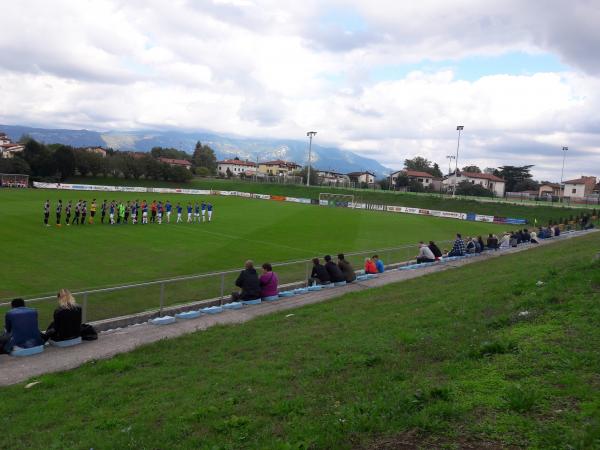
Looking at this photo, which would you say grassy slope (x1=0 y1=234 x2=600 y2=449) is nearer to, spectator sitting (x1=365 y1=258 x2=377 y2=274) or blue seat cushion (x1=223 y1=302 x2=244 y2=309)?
blue seat cushion (x1=223 y1=302 x2=244 y2=309)

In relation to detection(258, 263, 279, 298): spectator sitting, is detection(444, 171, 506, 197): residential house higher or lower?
higher

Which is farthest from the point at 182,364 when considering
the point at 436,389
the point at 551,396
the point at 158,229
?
the point at 158,229

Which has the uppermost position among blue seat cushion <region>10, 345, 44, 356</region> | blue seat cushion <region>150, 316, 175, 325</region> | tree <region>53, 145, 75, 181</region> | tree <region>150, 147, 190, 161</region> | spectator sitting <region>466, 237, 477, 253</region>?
tree <region>150, 147, 190, 161</region>

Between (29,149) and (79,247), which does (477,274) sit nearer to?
(79,247)

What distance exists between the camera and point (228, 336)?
9.50 meters

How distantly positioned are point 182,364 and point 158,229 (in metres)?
25.7

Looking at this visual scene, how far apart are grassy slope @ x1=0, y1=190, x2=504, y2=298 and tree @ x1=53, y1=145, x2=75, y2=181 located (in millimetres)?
42763

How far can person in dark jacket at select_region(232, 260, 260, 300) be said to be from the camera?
13109mm

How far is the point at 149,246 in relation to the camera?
25.6m

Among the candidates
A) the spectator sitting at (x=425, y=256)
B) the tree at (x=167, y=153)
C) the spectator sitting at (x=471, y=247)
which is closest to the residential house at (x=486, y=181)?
the tree at (x=167, y=153)

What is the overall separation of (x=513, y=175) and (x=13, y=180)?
362ft

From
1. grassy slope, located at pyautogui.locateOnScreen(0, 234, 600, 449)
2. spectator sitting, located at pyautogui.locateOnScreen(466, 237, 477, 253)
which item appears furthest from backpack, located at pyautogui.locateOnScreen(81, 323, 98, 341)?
spectator sitting, located at pyautogui.locateOnScreen(466, 237, 477, 253)

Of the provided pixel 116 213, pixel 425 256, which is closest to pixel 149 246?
pixel 116 213

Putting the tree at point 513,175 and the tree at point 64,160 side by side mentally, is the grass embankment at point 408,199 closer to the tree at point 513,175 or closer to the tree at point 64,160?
the tree at point 64,160
